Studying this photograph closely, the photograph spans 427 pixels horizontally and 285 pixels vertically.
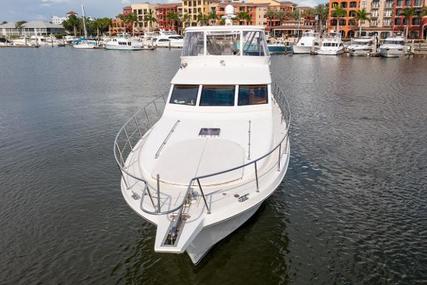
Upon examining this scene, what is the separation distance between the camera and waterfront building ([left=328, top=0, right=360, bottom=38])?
107125mm

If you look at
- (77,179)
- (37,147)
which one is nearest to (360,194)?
(77,179)

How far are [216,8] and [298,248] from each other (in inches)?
5659

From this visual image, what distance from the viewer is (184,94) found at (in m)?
14.2

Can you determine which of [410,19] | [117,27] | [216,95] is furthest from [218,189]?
[117,27]

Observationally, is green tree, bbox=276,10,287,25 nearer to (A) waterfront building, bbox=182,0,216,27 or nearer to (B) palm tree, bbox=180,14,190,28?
(A) waterfront building, bbox=182,0,216,27

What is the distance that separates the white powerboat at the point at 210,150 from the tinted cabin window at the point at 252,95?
0.13 feet

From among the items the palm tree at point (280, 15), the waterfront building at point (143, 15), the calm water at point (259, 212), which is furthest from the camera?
the waterfront building at point (143, 15)

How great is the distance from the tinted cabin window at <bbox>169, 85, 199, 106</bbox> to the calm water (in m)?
4.67

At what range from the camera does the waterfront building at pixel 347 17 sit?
10712cm

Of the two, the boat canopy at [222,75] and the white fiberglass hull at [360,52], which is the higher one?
the white fiberglass hull at [360,52]

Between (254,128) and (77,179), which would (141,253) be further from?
(77,179)

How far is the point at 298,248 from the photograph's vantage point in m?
11.5

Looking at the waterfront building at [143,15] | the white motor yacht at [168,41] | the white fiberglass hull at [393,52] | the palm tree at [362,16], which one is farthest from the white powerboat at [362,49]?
the waterfront building at [143,15]

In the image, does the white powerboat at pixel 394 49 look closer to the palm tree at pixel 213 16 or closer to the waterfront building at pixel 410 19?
the waterfront building at pixel 410 19
